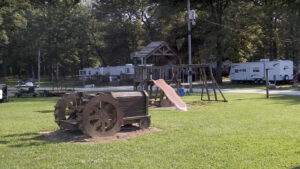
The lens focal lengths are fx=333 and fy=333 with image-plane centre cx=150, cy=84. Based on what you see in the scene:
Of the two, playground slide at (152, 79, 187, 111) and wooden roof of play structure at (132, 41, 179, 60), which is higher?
wooden roof of play structure at (132, 41, 179, 60)

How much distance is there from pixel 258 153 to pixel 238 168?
101 centimetres

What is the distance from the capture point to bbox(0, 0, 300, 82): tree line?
32562mm

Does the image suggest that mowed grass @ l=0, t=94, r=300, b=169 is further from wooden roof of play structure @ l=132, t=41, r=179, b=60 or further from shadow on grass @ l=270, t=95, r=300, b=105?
wooden roof of play structure @ l=132, t=41, r=179, b=60

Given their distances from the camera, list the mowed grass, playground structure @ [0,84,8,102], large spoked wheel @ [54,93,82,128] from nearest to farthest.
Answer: the mowed grass → large spoked wheel @ [54,93,82,128] → playground structure @ [0,84,8,102]

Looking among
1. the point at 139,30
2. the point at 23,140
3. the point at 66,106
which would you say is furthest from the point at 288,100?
the point at 139,30

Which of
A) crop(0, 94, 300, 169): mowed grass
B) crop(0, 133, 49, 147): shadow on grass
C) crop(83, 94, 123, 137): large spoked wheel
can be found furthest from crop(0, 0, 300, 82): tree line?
crop(0, 94, 300, 169): mowed grass

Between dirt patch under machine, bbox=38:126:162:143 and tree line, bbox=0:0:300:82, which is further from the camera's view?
tree line, bbox=0:0:300:82

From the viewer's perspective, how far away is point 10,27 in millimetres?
36875

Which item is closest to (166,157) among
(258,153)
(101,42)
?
(258,153)

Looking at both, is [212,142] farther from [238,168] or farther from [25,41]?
[25,41]

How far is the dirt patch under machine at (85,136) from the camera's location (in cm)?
734

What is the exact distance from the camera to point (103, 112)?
7504mm

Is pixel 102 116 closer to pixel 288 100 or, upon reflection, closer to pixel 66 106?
pixel 66 106

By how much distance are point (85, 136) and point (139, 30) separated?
45.2 meters
